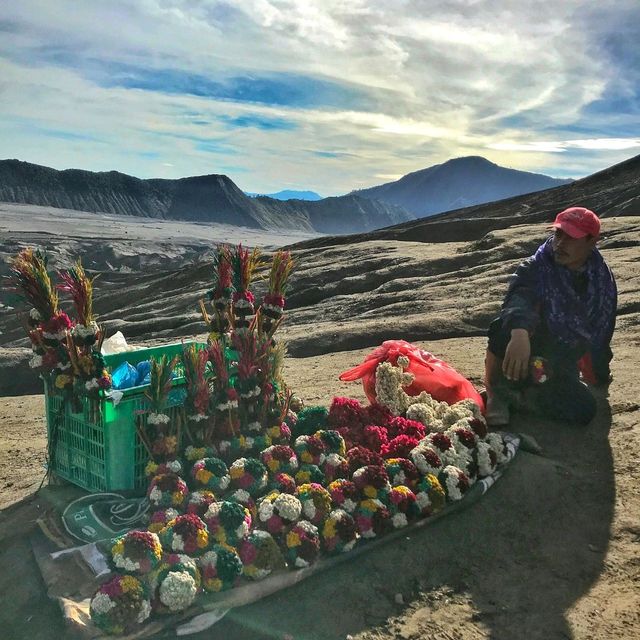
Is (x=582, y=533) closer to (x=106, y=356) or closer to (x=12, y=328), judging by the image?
(x=106, y=356)

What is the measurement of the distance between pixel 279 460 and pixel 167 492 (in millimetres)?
641

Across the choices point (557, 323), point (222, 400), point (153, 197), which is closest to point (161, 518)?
point (222, 400)

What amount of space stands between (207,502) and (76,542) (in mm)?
670

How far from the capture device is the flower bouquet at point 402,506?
125 inches

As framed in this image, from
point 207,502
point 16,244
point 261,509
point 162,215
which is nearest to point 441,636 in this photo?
point 261,509

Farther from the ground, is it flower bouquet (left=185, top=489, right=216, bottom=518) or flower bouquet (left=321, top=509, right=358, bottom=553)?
flower bouquet (left=185, top=489, right=216, bottom=518)

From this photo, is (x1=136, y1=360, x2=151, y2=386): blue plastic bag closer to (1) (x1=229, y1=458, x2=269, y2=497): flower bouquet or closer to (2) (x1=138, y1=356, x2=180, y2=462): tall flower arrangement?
(2) (x1=138, y1=356, x2=180, y2=462): tall flower arrangement

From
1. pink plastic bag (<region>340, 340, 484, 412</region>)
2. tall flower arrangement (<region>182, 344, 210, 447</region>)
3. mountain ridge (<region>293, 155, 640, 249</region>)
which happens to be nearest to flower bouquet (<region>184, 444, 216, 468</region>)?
tall flower arrangement (<region>182, 344, 210, 447</region>)

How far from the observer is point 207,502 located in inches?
121

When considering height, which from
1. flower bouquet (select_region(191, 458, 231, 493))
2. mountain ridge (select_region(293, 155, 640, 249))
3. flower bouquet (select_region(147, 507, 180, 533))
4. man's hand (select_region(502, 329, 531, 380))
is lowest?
flower bouquet (select_region(147, 507, 180, 533))

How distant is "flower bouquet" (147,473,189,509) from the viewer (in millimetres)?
3143

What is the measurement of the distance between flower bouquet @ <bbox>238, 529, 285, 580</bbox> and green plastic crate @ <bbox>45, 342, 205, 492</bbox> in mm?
995

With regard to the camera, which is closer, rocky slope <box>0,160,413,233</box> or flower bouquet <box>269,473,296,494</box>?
flower bouquet <box>269,473,296,494</box>

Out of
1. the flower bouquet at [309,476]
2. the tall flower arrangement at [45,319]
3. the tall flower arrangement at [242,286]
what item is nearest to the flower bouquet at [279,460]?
the flower bouquet at [309,476]
